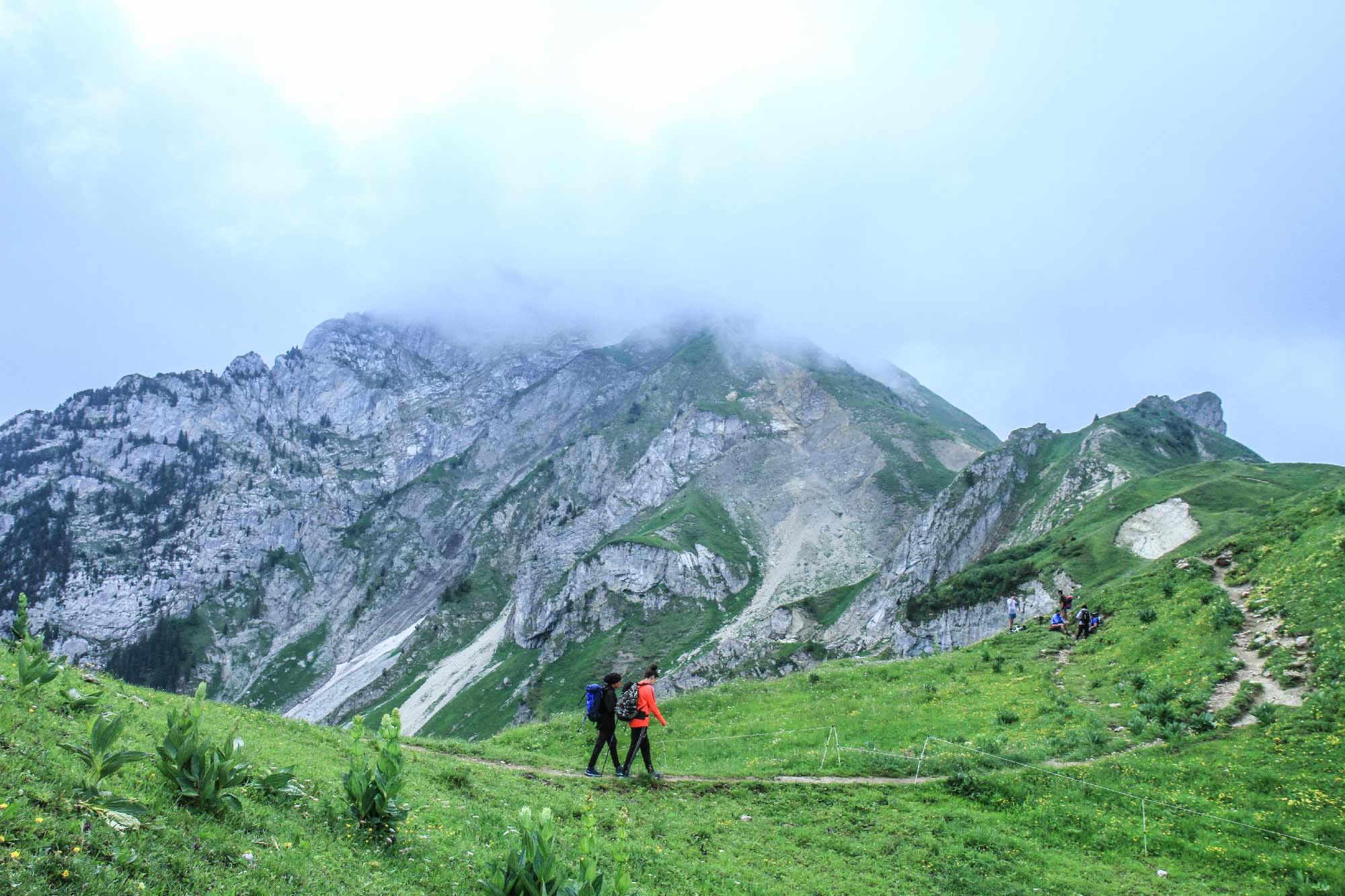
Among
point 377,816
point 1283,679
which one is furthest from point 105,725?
point 1283,679

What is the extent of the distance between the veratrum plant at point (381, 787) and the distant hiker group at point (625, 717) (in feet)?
33.4

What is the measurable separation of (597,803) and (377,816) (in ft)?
26.9

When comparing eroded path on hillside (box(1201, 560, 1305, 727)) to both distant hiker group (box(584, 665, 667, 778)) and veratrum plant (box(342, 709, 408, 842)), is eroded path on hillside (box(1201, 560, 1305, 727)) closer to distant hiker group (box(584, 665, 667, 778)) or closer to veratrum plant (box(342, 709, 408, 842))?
distant hiker group (box(584, 665, 667, 778))

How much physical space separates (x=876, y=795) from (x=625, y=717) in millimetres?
8172

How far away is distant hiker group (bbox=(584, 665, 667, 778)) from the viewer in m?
21.8

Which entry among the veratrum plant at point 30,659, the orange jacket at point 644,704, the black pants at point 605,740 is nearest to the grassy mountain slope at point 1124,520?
the orange jacket at point 644,704

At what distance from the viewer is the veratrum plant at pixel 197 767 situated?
973 centimetres

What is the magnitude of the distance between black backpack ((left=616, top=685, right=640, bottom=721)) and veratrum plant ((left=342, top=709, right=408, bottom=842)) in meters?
10.6

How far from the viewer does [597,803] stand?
18500 millimetres


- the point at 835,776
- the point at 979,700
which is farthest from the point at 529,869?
the point at 979,700

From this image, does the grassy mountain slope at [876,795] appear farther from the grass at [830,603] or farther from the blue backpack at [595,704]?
the grass at [830,603]

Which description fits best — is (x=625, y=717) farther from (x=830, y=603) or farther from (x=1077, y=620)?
(x=830, y=603)

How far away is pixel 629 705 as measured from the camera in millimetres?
22094

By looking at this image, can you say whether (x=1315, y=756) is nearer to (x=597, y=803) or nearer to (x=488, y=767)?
(x=597, y=803)
